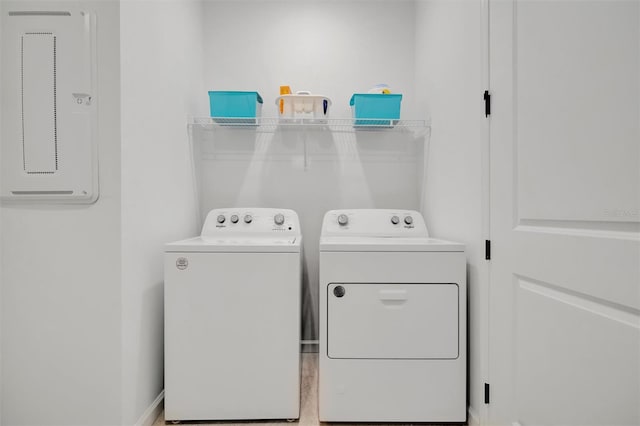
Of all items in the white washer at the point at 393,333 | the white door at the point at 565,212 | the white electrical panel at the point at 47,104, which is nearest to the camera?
the white door at the point at 565,212

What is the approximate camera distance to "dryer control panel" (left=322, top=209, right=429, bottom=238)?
2.04 m

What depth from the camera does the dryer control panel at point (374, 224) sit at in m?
2.04

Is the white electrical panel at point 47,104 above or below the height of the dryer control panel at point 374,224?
above

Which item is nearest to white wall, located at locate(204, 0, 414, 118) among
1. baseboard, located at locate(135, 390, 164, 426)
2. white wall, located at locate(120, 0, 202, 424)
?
white wall, located at locate(120, 0, 202, 424)

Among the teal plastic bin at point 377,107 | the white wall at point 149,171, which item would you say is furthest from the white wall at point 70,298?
the teal plastic bin at point 377,107

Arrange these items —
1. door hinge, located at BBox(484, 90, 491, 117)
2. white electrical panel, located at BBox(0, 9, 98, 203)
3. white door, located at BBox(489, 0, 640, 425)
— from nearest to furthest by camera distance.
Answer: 1. white door, located at BBox(489, 0, 640, 425)
2. white electrical panel, located at BBox(0, 9, 98, 203)
3. door hinge, located at BBox(484, 90, 491, 117)

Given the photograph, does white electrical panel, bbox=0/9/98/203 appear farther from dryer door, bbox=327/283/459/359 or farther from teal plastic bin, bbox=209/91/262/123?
dryer door, bbox=327/283/459/359

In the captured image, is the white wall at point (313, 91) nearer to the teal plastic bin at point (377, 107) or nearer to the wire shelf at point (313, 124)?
the wire shelf at point (313, 124)

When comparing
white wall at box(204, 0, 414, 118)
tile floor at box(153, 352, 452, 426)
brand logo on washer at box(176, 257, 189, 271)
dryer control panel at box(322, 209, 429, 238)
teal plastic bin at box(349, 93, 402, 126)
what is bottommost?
tile floor at box(153, 352, 452, 426)

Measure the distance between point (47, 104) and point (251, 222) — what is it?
1100mm

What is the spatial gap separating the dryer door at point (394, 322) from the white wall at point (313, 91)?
2.85ft

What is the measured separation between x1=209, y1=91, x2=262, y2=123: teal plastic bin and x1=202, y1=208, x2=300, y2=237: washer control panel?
0.58m

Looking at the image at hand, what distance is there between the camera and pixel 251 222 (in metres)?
2.05

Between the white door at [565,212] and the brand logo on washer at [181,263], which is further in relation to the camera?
the brand logo on washer at [181,263]
